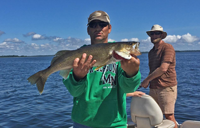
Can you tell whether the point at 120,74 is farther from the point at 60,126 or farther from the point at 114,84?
the point at 60,126

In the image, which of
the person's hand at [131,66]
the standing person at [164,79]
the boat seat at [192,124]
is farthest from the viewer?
the standing person at [164,79]

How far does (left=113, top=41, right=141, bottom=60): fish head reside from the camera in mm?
3086

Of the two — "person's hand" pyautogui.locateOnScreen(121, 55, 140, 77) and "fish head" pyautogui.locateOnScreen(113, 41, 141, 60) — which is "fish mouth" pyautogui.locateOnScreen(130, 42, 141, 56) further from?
"person's hand" pyautogui.locateOnScreen(121, 55, 140, 77)

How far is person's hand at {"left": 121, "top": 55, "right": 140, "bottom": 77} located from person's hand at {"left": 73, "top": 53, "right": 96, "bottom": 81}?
0.60 metres

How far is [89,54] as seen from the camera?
10.9 feet

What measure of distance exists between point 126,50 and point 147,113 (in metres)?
2.35

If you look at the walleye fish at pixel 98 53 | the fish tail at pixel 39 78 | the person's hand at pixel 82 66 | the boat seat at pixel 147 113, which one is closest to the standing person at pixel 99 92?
the person's hand at pixel 82 66

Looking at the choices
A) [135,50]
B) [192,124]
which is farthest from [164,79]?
[135,50]

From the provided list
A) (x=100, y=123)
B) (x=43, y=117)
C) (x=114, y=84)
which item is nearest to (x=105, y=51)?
(x=114, y=84)

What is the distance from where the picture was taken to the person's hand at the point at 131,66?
2883 millimetres

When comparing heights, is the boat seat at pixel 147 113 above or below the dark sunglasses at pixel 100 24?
below

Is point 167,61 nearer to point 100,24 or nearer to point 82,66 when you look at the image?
point 100,24

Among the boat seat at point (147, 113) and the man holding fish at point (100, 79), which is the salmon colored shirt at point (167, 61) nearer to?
the boat seat at point (147, 113)

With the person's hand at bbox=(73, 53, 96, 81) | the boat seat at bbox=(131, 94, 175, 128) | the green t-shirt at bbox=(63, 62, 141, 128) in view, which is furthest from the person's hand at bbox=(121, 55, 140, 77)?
the boat seat at bbox=(131, 94, 175, 128)
